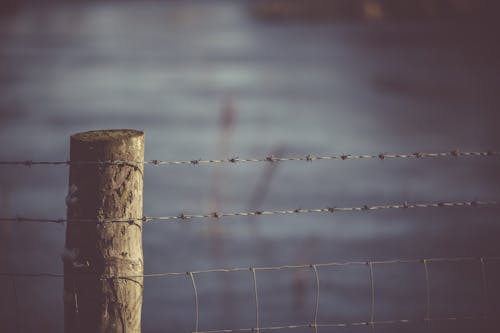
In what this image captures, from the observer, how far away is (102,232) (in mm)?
3996

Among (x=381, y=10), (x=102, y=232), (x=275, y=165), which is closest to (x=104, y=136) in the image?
(x=102, y=232)

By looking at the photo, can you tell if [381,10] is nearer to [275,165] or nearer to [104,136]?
[275,165]

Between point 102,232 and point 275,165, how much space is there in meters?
9.50

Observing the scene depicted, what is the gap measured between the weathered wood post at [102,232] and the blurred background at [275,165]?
0.90 m

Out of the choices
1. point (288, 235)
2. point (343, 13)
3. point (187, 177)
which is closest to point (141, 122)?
point (187, 177)

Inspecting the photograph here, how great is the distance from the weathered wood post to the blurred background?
0.90 m

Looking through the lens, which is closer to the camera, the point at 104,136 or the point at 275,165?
the point at 104,136

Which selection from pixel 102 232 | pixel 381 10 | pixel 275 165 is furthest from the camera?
pixel 381 10

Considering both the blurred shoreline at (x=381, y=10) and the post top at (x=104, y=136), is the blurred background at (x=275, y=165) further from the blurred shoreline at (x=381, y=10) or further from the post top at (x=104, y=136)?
the blurred shoreline at (x=381, y=10)

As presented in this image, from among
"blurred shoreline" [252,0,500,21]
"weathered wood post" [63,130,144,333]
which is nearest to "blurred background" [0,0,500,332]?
"weathered wood post" [63,130,144,333]

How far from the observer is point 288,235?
9.94 meters

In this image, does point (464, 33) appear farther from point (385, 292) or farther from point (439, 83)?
point (385, 292)

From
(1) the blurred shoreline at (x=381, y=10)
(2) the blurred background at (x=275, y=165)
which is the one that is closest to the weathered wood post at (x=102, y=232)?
(2) the blurred background at (x=275, y=165)

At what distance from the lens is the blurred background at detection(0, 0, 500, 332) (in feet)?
27.5
